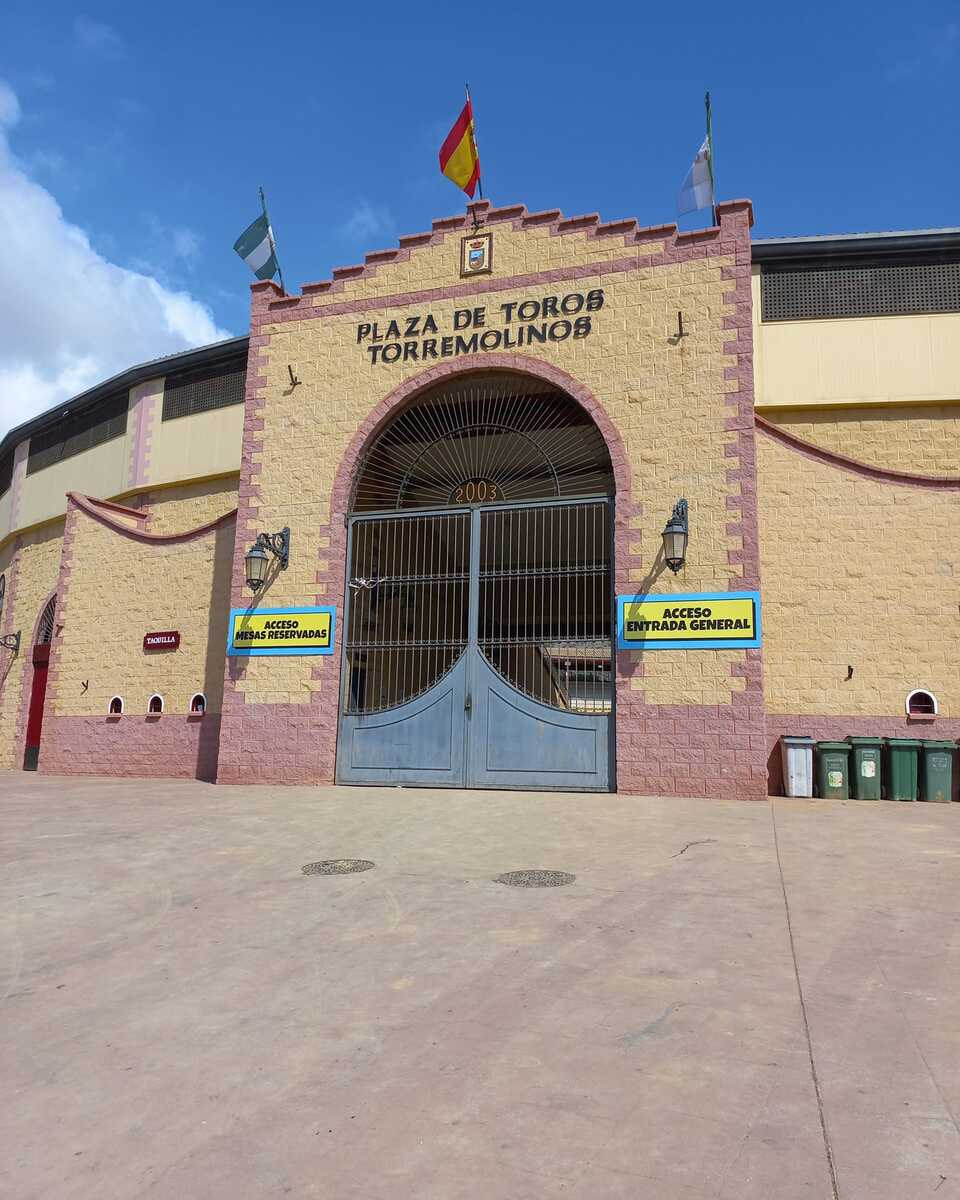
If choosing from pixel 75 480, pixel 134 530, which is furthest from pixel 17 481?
pixel 134 530

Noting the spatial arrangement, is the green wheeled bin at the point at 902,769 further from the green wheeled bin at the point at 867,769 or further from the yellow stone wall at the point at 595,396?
the yellow stone wall at the point at 595,396

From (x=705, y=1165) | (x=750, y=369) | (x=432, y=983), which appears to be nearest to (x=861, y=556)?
(x=750, y=369)

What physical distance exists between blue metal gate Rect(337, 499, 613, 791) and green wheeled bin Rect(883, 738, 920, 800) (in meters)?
3.64

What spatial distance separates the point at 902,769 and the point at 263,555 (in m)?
9.67

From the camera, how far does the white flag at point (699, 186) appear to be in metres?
14.0

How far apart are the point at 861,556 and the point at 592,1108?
10.9 meters

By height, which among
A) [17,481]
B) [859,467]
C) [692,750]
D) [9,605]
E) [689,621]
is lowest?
A: [692,750]

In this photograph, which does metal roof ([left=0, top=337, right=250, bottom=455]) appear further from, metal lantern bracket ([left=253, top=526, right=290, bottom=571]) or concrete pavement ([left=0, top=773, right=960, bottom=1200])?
concrete pavement ([left=0, top=773, right=960, bottom=1200])

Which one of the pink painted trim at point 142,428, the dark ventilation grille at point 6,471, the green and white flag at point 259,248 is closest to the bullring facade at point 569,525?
the green and white flag at point 259,248

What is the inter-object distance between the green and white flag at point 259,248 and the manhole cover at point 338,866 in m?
13.3

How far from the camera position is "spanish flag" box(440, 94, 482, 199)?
46.1 feet

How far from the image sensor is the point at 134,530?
17.1 meters

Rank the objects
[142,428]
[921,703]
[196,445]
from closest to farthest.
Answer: [921,703]
[196,445]
[142,428]

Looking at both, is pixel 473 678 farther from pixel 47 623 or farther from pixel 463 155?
pixel 47 623
